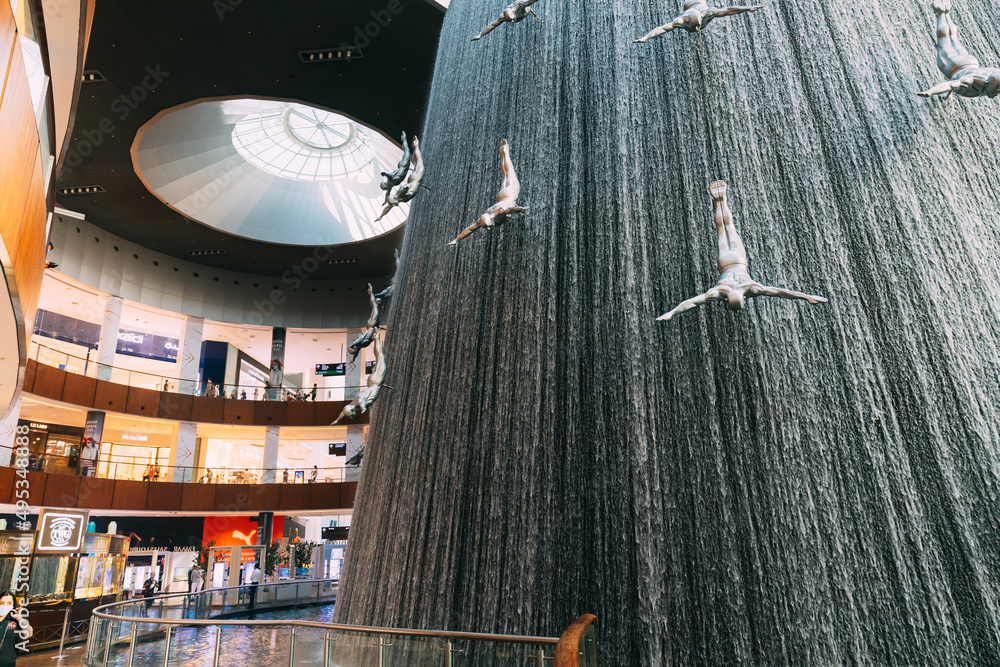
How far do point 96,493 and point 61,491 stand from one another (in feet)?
3.30

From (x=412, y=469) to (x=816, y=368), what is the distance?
4531mm

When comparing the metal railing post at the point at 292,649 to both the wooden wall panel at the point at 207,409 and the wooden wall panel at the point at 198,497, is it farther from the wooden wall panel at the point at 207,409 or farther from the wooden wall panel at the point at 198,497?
the wooden wall panel at the point at 207,409

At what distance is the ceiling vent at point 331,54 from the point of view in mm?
14922

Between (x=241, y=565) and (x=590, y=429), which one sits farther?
(x=241, y=565)

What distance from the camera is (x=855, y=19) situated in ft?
23.6

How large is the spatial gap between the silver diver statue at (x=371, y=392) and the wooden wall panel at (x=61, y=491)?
14895 mm

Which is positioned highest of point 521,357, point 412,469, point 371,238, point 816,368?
point 371,238

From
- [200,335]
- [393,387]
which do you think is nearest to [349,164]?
[200,335]

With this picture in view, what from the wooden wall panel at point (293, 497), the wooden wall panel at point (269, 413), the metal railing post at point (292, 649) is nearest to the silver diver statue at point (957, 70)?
the metal railing post at point (292, 649)

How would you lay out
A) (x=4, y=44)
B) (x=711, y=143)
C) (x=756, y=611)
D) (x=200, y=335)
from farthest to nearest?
(x=200, y=335)
(x=711, y=143)
(x=756, y=611)
(x=4, y=44)

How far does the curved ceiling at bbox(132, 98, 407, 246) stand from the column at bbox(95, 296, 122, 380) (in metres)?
5.00

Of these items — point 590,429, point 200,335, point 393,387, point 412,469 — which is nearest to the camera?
point 590,429

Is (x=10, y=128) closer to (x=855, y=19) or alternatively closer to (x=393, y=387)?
(x=393, y=387)

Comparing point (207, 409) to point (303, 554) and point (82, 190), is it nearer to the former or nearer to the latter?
point (303, 554)
